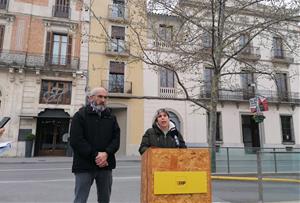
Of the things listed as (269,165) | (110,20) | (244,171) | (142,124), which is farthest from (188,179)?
(110,20)

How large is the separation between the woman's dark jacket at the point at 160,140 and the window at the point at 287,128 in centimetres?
2487

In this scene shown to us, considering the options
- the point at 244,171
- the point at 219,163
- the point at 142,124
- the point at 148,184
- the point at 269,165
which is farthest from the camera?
the point at 142,124

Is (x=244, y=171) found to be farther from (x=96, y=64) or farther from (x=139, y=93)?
(x=96, y=64)

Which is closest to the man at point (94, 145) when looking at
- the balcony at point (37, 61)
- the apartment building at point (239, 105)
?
the apartment building at point (239, 105)

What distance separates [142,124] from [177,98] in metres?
3.60

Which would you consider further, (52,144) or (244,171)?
(52,144)

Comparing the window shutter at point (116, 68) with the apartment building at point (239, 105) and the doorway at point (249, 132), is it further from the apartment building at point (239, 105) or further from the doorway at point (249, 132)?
the doorway at point (249, 132)

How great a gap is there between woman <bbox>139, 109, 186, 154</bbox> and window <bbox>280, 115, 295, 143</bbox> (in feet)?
81.6

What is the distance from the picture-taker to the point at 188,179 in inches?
141

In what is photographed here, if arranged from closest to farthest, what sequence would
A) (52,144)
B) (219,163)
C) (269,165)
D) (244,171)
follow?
(269,165), (244,171), (219,163), (52,144)

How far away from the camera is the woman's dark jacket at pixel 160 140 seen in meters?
4.11

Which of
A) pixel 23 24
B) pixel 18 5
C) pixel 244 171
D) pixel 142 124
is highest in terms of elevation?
pixel 18 5

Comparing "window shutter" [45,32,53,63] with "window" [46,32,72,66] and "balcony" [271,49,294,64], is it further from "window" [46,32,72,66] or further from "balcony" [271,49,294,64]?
"balcony" [271,49,294,64]

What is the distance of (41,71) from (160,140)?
64.3ft
